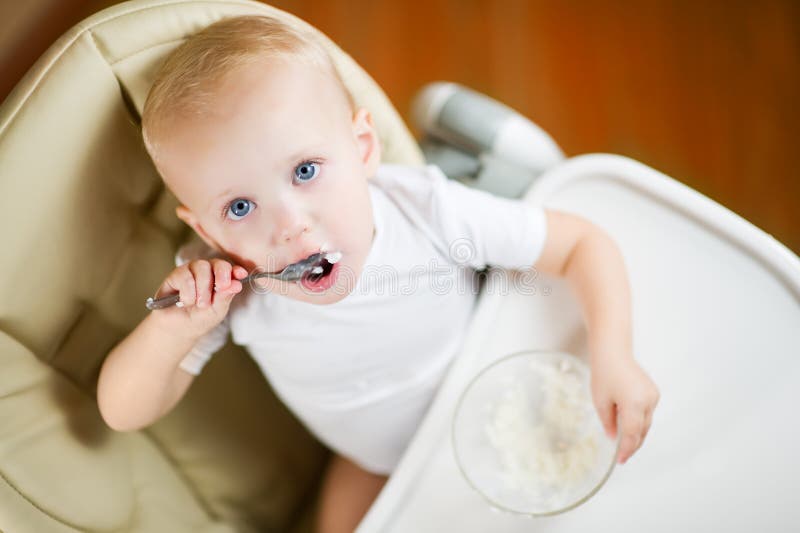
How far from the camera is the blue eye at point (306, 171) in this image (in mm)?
574

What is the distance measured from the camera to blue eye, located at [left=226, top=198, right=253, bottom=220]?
0.57m

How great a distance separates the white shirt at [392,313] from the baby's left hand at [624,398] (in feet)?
0.45

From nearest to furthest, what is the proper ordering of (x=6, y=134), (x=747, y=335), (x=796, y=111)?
(x=6, y=134) → (x=747, y=335) → (x=796, y=111)

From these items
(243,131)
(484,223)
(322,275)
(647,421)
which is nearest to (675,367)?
(647,421)

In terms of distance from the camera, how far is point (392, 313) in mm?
724

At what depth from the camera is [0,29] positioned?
1.42 metres

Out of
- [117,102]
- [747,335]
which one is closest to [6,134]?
[117,102]

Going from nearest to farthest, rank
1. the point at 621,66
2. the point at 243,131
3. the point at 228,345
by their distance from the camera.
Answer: the point at 243,131 < the point at 228,345 < the point at 621,66

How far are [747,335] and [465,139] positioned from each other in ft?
1.41

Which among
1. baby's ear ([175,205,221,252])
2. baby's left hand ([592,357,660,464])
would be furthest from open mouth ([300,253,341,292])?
baby's left hand ([592,357,660,464])

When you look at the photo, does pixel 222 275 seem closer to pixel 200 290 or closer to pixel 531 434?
pixel 200 290

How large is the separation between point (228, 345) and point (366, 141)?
0.94 feet

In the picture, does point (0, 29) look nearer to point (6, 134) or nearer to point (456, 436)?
point (6, 134)

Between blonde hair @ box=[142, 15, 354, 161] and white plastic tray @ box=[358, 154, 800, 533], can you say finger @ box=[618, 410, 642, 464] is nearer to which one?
white plastic tray @ box=[358, 154, 800, 533]
